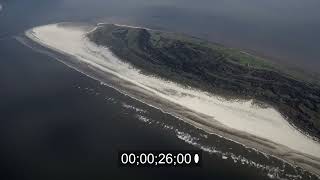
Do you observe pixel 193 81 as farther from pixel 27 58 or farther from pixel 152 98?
pixel 27 58

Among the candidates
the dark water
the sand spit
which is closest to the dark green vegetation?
the sand spit

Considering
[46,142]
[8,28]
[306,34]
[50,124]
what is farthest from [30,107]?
[306,34]
